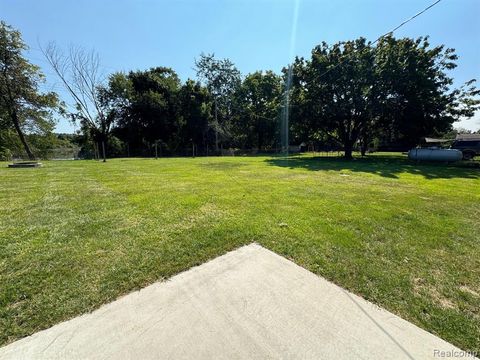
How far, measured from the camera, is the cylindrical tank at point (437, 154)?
1586 cm

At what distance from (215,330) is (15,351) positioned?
4.22 feet

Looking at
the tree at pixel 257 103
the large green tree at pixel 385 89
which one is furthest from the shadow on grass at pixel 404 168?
the tree at pixel 257 103

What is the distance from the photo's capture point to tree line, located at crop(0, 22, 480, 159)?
55.9 ft

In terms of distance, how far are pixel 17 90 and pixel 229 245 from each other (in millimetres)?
24029

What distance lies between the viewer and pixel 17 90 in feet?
58.9

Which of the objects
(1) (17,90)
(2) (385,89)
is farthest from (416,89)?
(1) (17,90)

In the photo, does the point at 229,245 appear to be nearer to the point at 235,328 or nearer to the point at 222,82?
the point at 235,328

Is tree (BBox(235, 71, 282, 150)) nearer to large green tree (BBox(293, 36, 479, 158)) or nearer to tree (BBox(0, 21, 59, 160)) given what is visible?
large green tree (BBox(293, 36, 479, 158))

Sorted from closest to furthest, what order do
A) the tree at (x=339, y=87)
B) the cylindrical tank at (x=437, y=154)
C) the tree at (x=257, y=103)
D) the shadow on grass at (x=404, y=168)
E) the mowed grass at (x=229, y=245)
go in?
the mowed grass at (x=229, y=245)
the shadow on grass at (x=404, y=168)
the cylindrical tank at (x=437, y=154)
the tree at (x=339, y=87)
the tree at (x=257, y=103)

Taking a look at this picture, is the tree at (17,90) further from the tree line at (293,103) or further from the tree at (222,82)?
the tree at (222,82)

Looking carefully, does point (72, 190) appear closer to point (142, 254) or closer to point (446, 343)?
point (142, 254)

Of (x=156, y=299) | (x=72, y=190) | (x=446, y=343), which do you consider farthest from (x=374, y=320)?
(x=72, y=190)

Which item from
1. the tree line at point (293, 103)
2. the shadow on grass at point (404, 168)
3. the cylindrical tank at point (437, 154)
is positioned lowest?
the shadow on grass at point (404, 168)

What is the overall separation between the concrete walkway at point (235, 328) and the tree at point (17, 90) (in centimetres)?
2271
